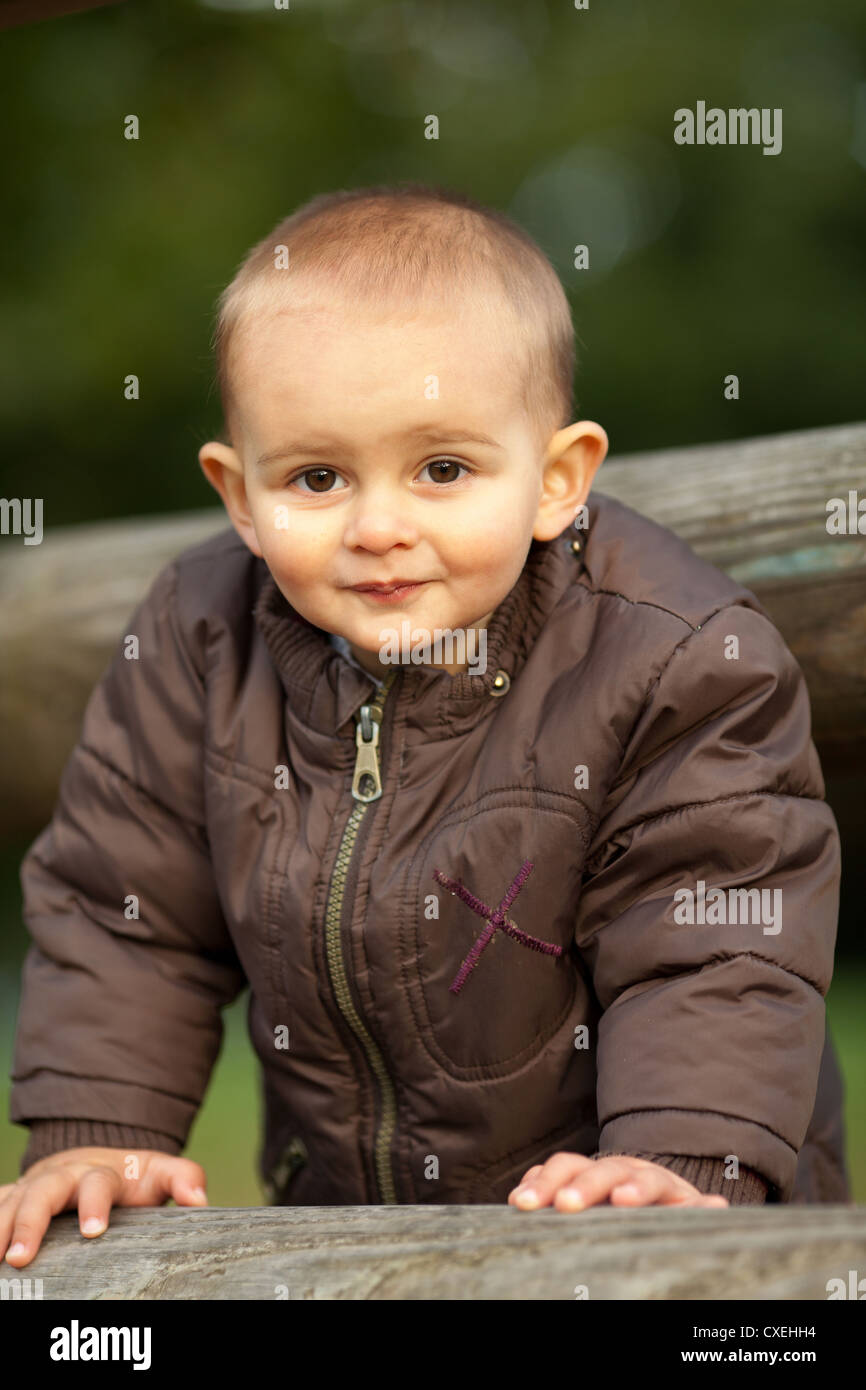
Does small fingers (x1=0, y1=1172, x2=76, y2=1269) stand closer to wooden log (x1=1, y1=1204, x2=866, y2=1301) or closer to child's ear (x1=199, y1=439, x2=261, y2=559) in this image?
wooden log (x1=1, y1=1204, x2=866, y2=1301)

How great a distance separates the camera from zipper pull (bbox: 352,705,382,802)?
5.38ft

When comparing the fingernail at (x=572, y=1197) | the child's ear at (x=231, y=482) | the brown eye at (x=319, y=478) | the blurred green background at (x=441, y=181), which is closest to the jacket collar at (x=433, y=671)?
the child's ear at (x=231, y=482)

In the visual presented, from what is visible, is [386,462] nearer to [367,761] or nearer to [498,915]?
[367,761]

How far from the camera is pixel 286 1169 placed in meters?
1.93

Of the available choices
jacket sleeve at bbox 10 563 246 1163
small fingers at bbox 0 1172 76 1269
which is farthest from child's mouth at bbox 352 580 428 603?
small fingers at bbox 0 1172 76 1269

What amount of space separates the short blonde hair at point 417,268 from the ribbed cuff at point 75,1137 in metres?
0.88

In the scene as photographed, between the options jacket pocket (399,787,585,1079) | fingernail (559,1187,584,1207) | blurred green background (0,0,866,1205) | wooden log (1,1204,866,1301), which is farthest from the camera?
blurred green background (0,0,866,1205)

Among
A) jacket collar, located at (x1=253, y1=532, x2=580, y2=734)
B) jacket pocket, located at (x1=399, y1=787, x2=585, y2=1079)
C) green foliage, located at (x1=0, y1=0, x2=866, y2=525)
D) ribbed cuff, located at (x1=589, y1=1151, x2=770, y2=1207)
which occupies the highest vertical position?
green foliage, located at (x1=0, y1=0, x2=866, y2=525)

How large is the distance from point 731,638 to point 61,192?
5290 mm

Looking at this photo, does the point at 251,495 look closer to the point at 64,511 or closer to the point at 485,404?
the point at 485,404

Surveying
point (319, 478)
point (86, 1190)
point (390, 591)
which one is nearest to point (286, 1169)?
point (86, 1190)

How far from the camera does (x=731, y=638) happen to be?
1566mm

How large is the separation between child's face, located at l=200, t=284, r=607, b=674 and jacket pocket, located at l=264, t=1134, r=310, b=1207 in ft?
2.51
